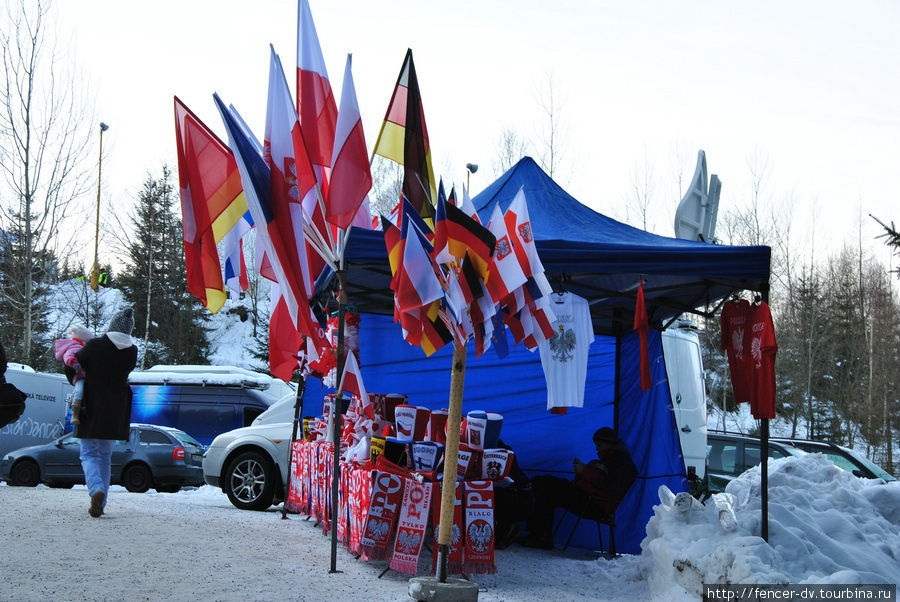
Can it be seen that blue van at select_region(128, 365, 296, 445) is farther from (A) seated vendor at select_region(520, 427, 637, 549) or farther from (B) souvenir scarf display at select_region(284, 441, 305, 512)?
(A) seated vendor at select_region(520, 427, 637, 549)

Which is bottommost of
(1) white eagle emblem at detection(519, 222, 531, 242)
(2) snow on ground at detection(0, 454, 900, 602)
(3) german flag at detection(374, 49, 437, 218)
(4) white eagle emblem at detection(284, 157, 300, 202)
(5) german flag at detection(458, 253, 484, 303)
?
(2) snow on ground at detection(0, 454, 900, 602)

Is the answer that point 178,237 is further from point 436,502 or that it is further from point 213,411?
point 436,502

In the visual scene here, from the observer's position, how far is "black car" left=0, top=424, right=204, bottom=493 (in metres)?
14.5

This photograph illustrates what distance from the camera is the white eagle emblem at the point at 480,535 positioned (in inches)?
248

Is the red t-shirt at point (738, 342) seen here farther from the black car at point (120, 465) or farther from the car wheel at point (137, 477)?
the car wheel at point (137, 477)

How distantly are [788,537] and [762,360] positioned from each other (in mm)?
Answer: 1400

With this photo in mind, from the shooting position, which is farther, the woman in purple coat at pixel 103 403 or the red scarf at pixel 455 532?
the woman in purple coat at pixel 103 403

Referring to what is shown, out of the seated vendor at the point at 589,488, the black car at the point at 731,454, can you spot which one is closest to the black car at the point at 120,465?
the seated vendor at the point at 589,488

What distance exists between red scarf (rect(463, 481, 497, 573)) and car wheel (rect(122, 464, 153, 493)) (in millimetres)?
10095

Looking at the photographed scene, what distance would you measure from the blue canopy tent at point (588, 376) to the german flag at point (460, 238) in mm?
2077

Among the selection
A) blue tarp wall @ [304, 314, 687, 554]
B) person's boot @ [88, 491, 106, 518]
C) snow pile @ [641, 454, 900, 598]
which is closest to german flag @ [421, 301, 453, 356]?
snow pile @ [641, 454, 900, 598]

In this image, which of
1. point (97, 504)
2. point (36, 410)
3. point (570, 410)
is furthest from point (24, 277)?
point (570, 410)

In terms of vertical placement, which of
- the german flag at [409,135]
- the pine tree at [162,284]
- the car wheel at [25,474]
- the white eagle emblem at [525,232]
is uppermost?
the pine tree at [162,284]

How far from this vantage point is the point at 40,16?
20375 mm
